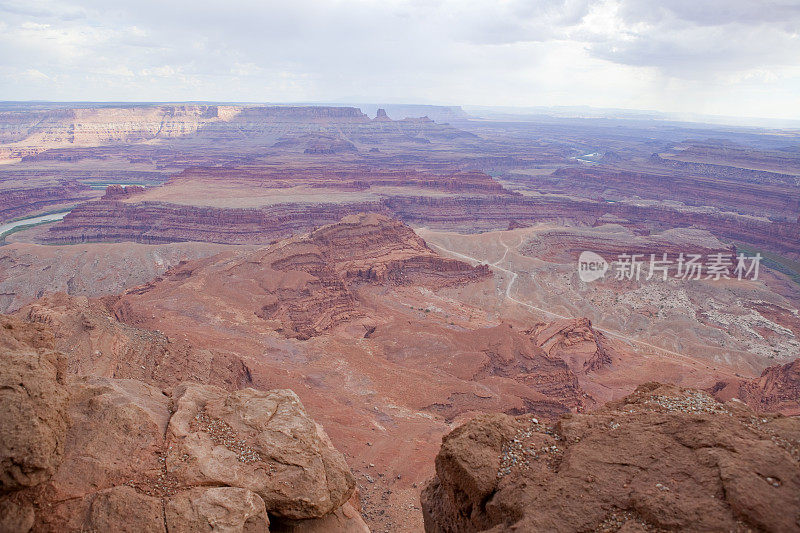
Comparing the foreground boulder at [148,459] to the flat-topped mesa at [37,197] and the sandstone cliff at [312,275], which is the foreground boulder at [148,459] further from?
the flat-topped mesa at [37,197]

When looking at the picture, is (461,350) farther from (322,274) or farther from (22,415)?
(22,415)

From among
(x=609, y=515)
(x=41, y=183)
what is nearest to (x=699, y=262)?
(x=609, y=515)

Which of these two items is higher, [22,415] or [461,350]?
[22,415]

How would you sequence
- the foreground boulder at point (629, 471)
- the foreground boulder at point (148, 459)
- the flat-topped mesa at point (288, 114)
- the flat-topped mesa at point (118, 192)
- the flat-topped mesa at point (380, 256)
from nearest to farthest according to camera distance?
the foreground boulder at point (629, 471), the foreground boulder at point (148, 459), the flat-topped mesa at point (380, 256), the flat-topped mesa at point (118, 192), the flat-topped mesa at point (288, 114)

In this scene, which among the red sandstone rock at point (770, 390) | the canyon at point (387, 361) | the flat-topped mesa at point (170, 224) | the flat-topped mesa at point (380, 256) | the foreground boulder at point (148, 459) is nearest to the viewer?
the foreground boulder at point (148, 459)

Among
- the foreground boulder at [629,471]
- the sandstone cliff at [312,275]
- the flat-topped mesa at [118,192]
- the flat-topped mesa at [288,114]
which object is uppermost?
the flat-topped mesa at [288,114]

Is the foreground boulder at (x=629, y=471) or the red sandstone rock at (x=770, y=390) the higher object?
the foreground boulder at (x=629, y=471)

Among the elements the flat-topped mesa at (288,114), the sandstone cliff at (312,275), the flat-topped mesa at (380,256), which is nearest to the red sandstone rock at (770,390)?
the sandstone cliff at (312,275)

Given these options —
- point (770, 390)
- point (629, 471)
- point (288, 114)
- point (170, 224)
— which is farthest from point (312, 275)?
point (288, 114)
